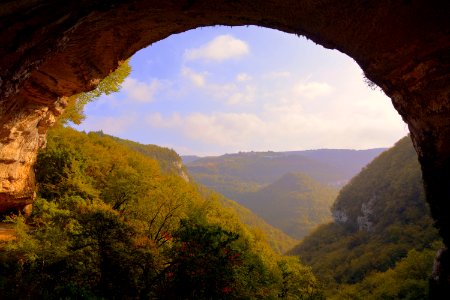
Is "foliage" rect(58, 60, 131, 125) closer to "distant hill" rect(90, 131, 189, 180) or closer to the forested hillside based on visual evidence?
the forested hillside

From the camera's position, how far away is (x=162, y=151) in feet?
538

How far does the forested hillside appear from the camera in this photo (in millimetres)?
41656

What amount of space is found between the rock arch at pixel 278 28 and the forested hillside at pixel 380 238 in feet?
116

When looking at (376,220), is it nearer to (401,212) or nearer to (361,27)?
(401,212)

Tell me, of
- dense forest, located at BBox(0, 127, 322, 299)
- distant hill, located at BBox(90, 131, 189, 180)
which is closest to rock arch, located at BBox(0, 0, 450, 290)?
dense forest, located at BBox(0, 127, 322, 299)

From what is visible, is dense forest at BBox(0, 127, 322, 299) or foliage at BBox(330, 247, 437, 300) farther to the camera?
foliage at BBox(330, 247, 437, 300)

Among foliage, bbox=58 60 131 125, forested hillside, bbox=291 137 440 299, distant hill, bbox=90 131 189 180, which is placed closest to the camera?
foliage, bbox=58 60 131 125

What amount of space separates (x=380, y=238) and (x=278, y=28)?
300ft

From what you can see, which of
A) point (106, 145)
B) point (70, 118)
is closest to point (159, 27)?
point (70, 118)

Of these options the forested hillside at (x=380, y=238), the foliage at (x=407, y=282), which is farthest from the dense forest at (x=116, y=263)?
the forested hillside at (x=380, y=238)

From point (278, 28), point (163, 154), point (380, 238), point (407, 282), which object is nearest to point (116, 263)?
point (278, 28)

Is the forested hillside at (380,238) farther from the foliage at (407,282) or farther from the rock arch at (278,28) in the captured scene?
the rock arch at (278,28)

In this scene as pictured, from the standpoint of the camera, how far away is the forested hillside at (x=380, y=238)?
41.7 metres

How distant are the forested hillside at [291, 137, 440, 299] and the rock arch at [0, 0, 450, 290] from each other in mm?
35291
